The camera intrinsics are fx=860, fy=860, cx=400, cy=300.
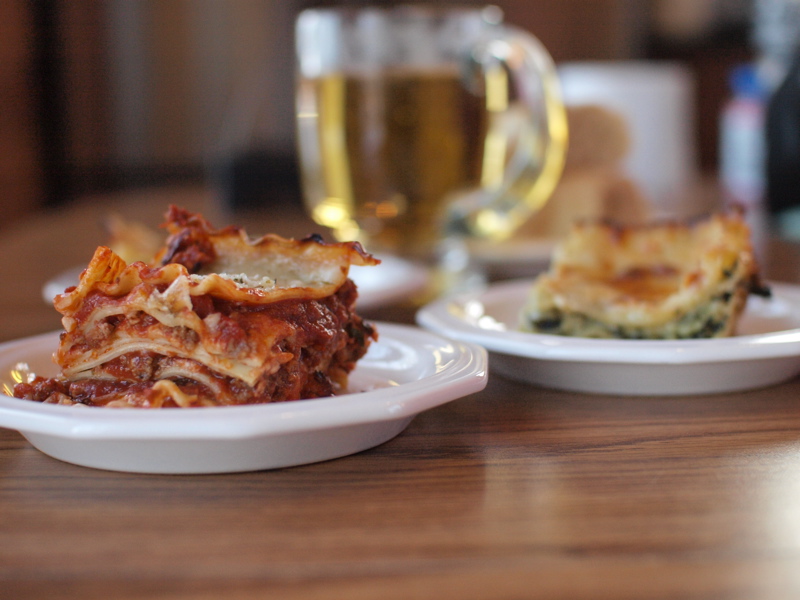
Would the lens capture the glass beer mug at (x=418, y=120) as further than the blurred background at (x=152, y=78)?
No

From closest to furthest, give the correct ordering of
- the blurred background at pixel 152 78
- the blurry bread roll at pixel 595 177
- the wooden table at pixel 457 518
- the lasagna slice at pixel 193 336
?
1. the wooden table at pixel 457 518
2. the lasagna slice at pixel 193 336
3. the blurry bread roll at pixel 595 177
4. the blurred background at pixel 152 78

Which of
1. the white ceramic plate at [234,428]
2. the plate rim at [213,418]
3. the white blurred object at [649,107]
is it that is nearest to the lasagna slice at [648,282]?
the white ceramic plate at [234,428]

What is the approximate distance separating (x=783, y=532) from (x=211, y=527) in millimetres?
316

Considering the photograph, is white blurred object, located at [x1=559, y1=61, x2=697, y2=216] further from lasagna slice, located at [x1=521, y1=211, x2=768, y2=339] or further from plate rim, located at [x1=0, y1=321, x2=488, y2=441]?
plate rim, located at [x1=0, y1=321, x2=488, y2=441]

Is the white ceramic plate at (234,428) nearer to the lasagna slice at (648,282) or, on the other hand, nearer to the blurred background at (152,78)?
the lasagna slice at (648,282)

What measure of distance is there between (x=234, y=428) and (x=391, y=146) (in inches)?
37.8

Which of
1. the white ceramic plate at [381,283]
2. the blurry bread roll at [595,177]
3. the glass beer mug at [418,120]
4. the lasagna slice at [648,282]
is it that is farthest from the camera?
the blurry bread roll at [595,177]

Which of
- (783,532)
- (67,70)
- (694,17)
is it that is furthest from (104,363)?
(694,17)

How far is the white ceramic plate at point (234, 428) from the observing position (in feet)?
1.65

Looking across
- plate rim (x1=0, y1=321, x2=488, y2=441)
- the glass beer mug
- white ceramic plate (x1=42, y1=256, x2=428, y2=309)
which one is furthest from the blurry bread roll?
plate rim (x1=0, y1=321, x2=488, y2=441)

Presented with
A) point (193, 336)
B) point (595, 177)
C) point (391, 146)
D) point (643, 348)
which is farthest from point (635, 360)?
point (595, 177)

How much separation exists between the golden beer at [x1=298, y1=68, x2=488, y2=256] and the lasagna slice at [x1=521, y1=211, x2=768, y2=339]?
490mm

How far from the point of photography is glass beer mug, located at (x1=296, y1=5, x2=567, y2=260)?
4.57ft

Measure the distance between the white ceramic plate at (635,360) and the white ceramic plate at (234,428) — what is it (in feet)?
0.30
